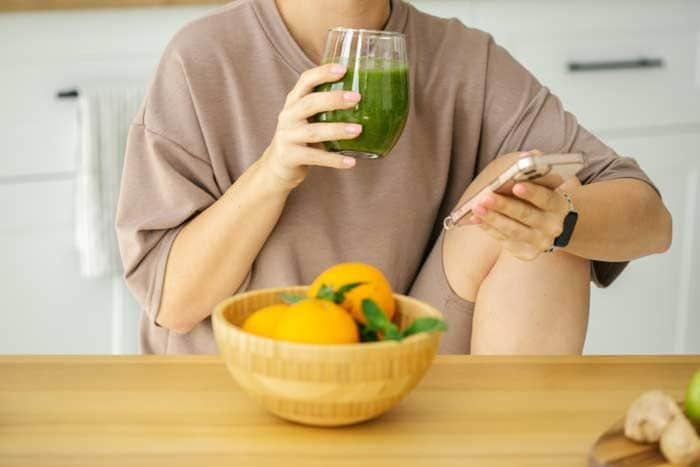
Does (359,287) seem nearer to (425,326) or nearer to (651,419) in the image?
(425,326)

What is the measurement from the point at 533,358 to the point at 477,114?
23.1 inches

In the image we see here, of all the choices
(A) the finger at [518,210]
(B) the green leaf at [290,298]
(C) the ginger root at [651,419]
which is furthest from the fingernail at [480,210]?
(C) the ginger root at [651,419]

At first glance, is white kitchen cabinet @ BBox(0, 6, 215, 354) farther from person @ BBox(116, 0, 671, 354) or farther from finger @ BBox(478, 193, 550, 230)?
finger @ BBox(478, 193, 550, 230)

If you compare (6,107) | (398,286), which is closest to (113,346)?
(6,107)

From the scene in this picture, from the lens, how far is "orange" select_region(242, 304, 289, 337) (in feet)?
3.20

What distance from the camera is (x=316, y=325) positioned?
940mm

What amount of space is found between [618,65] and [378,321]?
191 cm

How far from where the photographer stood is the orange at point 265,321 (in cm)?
97

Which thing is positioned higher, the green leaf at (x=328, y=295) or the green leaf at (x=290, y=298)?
the green leaf at (x=328, y=295)

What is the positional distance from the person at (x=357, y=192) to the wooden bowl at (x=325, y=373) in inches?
17.5

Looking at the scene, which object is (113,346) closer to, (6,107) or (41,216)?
(41,216)

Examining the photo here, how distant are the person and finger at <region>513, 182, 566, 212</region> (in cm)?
10

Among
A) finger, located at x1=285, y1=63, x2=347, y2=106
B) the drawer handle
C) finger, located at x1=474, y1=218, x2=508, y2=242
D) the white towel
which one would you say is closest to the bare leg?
finger, located at x1=474, y1=218, x2=508, y2=242

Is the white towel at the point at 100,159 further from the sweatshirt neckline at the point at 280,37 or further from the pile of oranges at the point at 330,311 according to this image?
the pile of oranges at the point at 330,311
